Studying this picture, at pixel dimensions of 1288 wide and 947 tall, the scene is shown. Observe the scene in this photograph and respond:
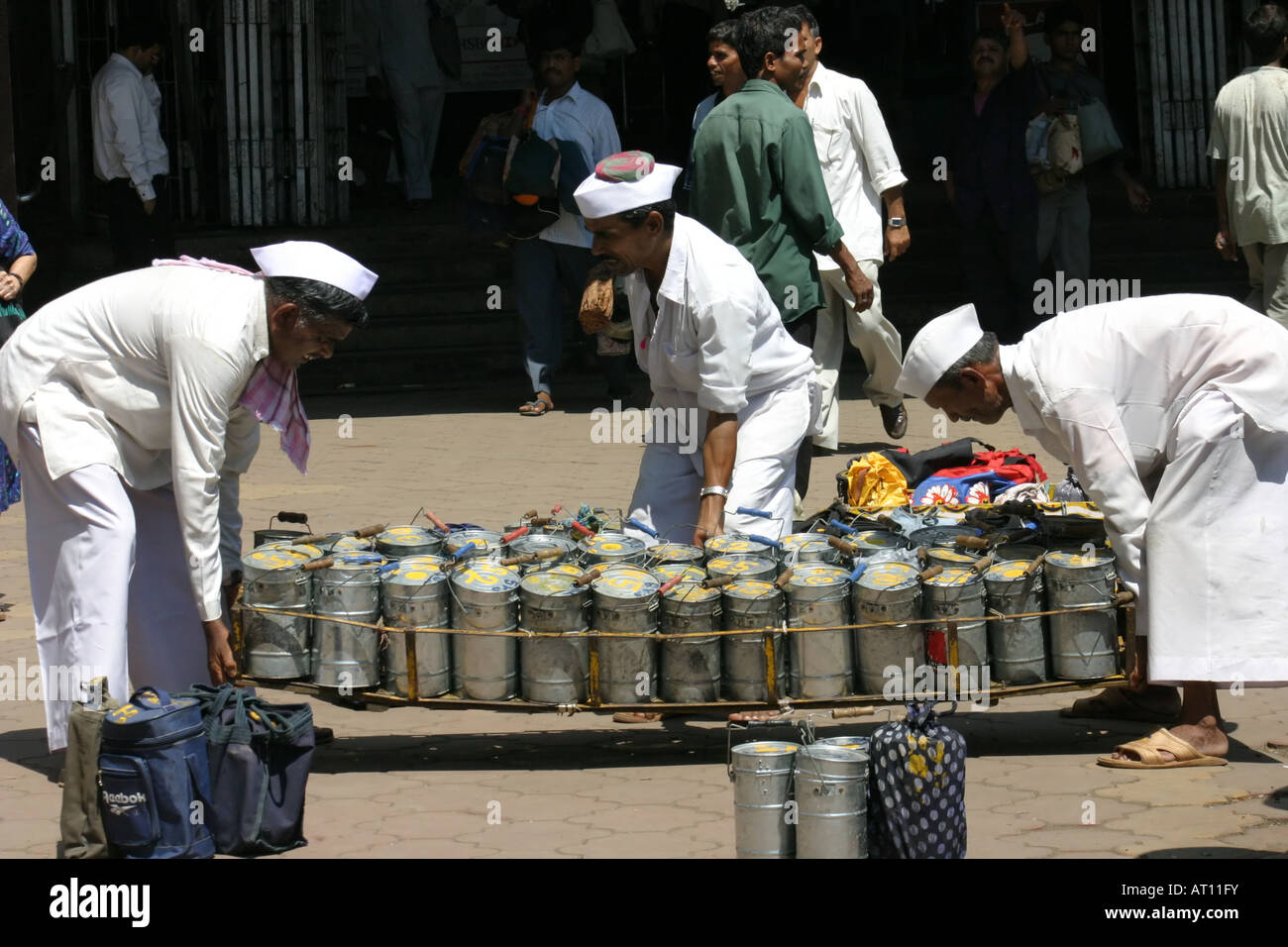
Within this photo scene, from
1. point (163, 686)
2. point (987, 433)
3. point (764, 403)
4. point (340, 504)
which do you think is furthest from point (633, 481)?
point (163, 686)

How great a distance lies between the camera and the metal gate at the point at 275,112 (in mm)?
14016

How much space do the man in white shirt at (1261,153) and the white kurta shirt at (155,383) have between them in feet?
20.1

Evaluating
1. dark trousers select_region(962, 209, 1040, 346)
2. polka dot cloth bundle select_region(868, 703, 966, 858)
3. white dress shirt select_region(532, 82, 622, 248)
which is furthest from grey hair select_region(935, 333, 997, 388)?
white dress shirt select_region(532, 82, 622, 248)

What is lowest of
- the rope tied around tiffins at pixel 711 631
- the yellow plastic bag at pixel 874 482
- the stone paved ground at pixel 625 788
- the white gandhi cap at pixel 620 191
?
the stone paved ground at pixel 625 788

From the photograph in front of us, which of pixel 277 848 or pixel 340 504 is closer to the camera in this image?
pixel 277 848

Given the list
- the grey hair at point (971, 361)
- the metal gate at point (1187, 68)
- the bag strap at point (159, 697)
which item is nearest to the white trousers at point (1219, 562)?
the grey hair at point (971, 361)

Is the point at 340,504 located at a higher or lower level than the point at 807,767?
higher

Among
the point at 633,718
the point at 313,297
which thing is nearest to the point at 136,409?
the point at 313,297

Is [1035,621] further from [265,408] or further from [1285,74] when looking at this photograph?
[1285,74]

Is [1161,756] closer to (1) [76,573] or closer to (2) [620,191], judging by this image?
(2) [620,191]

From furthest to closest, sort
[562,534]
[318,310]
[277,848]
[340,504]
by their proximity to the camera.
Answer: [340,504]
[562,534]
[318,310]
[277,848]

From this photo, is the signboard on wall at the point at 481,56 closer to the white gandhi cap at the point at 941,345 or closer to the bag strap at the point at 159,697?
the white gandhi cap at the point at 941,345

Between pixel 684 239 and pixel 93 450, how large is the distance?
197cm

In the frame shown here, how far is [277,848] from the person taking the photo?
483cm
